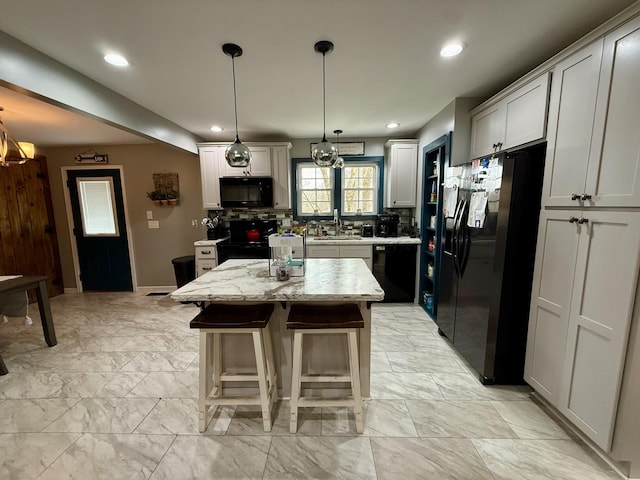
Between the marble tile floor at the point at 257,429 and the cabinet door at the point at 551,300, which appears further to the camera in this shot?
the cabinet door at the point at 551,300

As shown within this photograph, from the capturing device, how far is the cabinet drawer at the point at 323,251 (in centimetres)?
370

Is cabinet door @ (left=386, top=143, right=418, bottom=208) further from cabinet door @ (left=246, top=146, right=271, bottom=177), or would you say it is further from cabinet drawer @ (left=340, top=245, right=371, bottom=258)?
cabinet door @ (left=246, top=146, right=271, bottom=177)

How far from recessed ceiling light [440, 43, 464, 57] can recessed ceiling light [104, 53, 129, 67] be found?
2.24 m

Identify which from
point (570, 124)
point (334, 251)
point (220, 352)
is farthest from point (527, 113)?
point (220, 352)

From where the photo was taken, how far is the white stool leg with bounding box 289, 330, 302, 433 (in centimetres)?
159

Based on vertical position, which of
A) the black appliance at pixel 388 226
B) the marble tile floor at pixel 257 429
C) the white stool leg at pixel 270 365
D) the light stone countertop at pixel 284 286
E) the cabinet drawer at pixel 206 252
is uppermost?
the black appliance at pixel 388 226

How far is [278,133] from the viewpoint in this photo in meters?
3.89

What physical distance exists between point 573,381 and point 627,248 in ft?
2.81

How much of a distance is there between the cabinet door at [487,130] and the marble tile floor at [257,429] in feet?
6.45

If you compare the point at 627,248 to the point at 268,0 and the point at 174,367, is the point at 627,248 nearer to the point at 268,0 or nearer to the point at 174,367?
the point at 268,0

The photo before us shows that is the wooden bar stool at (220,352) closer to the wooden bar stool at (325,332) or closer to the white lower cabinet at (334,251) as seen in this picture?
the wooden bar stool at (325,332)

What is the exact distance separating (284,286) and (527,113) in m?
2.15

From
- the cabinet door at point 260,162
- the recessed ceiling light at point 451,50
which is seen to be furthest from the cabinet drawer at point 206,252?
the recessed ceiling light at point 451,50

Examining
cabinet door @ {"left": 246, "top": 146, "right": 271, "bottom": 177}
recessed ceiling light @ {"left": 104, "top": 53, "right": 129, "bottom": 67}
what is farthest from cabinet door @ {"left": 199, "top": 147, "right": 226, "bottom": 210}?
recessed ceiling light @ {"left": 104, "top": 53, "right": 129, "bottom": 67}
